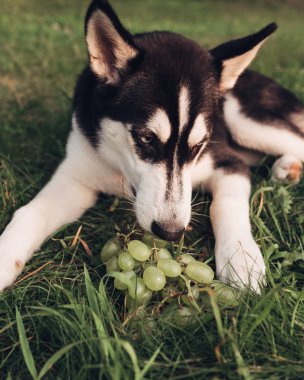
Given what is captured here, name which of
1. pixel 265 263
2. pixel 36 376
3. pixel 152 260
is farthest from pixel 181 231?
pixel 36 376

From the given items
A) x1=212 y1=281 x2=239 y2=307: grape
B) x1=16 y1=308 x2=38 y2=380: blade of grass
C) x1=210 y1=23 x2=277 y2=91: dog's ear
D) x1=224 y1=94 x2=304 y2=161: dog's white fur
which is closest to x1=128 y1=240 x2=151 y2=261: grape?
x1=212 y1=281 x2=239 y2=307: grape

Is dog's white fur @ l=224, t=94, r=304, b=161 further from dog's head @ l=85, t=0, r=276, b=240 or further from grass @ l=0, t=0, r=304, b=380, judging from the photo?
dog's head @ l=85, t=0, r=276, b=240

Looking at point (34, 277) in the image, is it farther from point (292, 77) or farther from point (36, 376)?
point (292, 77)

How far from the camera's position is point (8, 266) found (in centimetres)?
223

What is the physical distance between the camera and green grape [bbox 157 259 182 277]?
1.96 meters

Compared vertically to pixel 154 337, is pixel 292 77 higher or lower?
lower

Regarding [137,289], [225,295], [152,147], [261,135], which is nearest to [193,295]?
[225,295]

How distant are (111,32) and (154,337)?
1568 millimetres

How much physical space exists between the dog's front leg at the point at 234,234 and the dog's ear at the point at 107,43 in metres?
0.97

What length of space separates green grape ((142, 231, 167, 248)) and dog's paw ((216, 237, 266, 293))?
33 centimetres

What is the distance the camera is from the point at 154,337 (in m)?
1.80

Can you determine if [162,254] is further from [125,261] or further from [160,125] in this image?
[160,125]

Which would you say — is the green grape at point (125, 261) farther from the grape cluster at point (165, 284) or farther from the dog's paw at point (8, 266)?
the dog's paw at point (8, 266)

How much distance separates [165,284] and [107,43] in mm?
1371
